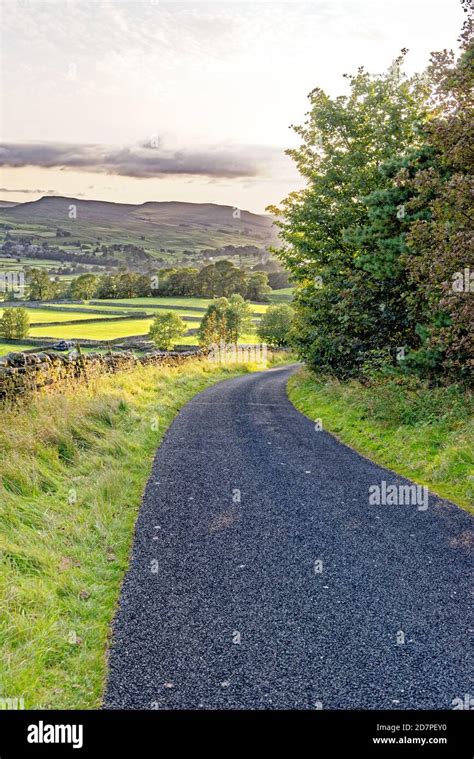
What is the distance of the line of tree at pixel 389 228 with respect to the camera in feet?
35.1

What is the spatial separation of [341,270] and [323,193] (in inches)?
195

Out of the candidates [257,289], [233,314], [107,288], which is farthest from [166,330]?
[107,288]

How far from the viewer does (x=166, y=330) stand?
70.0 metres

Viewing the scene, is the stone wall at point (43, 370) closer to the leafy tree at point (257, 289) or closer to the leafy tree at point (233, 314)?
the leafy tree at point (233, 314)

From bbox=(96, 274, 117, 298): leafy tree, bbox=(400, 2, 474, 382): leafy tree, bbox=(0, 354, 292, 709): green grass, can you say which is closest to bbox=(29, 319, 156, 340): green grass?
bbox=(96, 274, 117, 298): leafy tree

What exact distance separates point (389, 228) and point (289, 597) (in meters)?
12.1

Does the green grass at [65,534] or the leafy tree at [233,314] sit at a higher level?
the leafy tree at [233,314]

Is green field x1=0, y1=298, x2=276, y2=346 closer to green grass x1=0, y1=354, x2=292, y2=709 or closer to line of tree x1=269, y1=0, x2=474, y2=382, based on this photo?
line of tree x1=269, y1=0, x2=474, y2=382

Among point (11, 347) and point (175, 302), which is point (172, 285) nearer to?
point (175, 302)

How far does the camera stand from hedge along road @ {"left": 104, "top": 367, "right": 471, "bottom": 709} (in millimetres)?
4078

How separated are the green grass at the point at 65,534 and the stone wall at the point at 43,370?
73 cm

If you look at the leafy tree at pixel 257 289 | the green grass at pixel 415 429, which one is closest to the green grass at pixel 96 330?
the leafy tree at pixel 257 289

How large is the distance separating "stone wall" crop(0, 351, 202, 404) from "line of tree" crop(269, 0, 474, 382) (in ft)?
30.8
